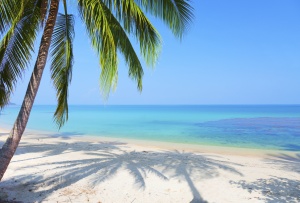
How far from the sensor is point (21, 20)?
455 cm

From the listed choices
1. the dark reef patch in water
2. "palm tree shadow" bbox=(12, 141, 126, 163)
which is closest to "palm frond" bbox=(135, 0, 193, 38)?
"palm tree shadow" bbox=(12, 141, 126, 163)

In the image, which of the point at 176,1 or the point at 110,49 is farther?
the point at 176,1

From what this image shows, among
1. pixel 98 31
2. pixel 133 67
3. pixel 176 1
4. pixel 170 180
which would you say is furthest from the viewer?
pixel 170 180

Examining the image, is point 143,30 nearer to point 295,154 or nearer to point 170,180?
point 170,180

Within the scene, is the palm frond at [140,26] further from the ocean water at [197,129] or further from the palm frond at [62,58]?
the ocean water at [197,129]

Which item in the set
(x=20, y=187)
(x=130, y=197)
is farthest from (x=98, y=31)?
(x=20, y=187)

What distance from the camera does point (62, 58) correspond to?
20.2ft

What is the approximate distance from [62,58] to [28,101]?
202 cm

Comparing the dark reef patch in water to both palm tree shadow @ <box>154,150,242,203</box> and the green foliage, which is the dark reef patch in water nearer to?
palm tree shadow @ <box>154,150,242,203</box>

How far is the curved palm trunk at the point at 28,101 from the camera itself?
4324 millimetres

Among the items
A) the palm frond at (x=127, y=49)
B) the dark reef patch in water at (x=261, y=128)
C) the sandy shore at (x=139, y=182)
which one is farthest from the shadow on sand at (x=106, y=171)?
the dark reef patch in water at (x=261, y=128)

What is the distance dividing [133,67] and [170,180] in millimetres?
2892

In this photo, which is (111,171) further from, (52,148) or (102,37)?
(52,148)

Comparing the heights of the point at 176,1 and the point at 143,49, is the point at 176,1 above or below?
above
